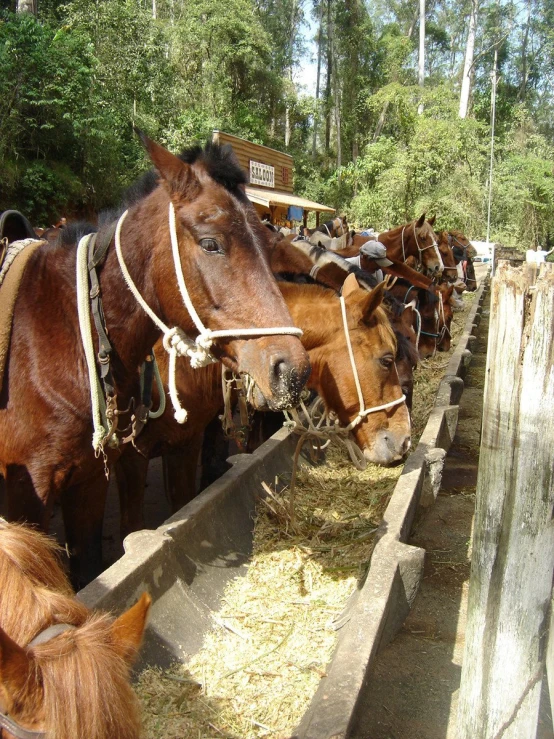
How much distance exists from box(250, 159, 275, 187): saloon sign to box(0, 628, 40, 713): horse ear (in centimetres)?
1816

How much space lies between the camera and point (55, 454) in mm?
2961

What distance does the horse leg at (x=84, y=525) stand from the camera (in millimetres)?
3512

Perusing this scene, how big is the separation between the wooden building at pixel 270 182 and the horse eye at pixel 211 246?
1418cm

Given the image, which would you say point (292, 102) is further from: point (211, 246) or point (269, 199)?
point (211, 246)

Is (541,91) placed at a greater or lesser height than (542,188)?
greater

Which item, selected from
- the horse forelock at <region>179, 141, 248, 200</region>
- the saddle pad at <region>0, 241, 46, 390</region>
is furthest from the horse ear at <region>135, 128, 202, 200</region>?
the saddle pad at <region>0, 241, 46, 390</region>

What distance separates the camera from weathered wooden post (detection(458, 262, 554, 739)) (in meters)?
2.30

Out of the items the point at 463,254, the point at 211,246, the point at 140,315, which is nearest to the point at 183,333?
the point at 140,315

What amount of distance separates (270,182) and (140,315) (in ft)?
61.5

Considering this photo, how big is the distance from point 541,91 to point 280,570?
5830 cm

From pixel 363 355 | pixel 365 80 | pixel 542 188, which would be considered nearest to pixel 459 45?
pixel 365 80

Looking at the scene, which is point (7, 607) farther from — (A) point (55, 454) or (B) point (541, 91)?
(B) point (541, 91)

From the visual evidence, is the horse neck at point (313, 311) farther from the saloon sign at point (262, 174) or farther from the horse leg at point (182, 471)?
the saloon sign at point (262, 174)

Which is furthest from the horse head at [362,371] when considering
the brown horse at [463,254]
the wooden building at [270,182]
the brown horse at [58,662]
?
the wooden building at [270,182]
